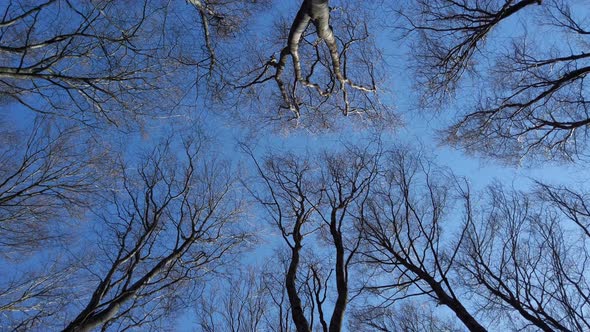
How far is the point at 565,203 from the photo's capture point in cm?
790

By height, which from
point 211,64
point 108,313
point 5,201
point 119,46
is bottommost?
point 108,313

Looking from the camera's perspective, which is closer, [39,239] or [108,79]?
[108,79]

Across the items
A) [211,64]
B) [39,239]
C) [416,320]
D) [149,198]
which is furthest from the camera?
[416,320]

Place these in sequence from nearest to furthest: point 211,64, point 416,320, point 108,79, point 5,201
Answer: point 108,79
point 5,201
point 211,64
point 416,320

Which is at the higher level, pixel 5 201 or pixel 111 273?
pixel 5 201

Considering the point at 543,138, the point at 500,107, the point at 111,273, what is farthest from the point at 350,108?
the point at 111,273

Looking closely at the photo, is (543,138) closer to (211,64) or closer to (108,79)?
(211,64)

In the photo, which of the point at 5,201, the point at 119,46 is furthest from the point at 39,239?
the point at 119,46

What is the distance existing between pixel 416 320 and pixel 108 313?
8.68 meters

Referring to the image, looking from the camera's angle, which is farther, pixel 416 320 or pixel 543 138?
pixel 416 320

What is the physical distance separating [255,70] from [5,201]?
537 cm

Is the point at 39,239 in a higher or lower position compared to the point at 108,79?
lower

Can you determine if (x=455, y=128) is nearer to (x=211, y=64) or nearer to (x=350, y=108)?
(x=350, y=108)

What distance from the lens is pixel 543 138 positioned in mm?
7562
